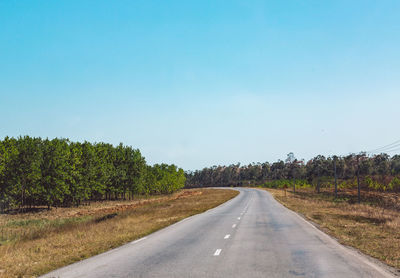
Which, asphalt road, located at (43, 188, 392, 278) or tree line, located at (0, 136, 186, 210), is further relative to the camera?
tree line, located at (0, 136, 186, 210)

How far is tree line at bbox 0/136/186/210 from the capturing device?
48219mm

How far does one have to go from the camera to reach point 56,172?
5181 cm

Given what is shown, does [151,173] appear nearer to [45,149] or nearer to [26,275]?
[45,149]

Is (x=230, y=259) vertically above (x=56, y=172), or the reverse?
(x=56, y=172)

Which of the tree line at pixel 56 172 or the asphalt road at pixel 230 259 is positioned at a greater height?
the tree line at pixel 56 172

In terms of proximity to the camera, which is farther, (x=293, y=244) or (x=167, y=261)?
(x=293, y=244)

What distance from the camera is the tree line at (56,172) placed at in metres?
48.2

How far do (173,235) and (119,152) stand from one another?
5986cm

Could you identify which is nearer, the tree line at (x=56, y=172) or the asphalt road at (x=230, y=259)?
the asphalt road at (x=230, y=259)

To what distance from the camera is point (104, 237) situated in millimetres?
16812

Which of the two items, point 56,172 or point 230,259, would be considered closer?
point 230,259

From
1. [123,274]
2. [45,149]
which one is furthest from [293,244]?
[45,149]

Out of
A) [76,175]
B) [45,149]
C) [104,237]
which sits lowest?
[104,237]

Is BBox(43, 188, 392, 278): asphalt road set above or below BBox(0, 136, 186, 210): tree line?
below
